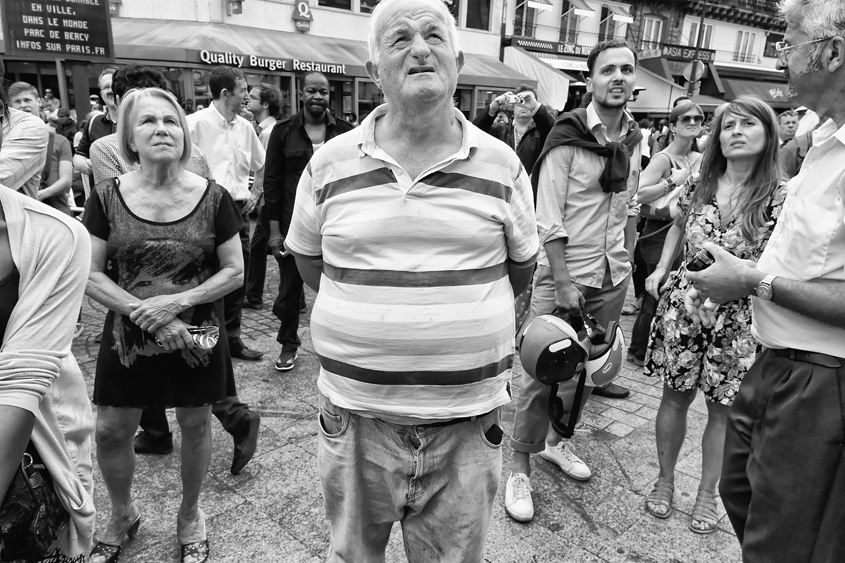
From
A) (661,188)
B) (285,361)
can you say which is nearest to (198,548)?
(285,361)

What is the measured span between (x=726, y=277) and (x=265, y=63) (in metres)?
16.2

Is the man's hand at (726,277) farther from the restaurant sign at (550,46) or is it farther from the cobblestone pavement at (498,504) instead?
the restaurant sign at (550,46)

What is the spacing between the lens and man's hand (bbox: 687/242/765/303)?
1.84 metres

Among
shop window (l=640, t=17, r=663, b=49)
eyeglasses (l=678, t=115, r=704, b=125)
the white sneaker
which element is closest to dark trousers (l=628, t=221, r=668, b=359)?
eyeglasses (l=678, t=115, r=704, b=125)

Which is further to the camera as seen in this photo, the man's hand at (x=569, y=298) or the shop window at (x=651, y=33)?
the shop window at (x=651, y=33)

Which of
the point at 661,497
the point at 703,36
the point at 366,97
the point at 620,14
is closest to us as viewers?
the point at 661,497

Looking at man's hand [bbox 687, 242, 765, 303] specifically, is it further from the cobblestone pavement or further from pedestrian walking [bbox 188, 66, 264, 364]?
pedestrian walking [bbox 188, 66, 264, 364]

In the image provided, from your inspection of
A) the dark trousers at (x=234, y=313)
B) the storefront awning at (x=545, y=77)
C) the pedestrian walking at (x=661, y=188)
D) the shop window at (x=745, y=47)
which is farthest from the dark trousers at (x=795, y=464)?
the shop window at (x=745, y=47)

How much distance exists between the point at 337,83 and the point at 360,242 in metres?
18.5

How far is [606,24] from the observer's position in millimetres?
26812

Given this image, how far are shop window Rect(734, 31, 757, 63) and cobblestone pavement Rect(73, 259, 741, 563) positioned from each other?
122 ft

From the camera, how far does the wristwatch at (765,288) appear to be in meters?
1.76

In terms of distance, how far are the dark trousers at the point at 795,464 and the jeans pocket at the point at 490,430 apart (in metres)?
0.82

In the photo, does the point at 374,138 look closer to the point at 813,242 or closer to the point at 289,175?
the point at 813,242
